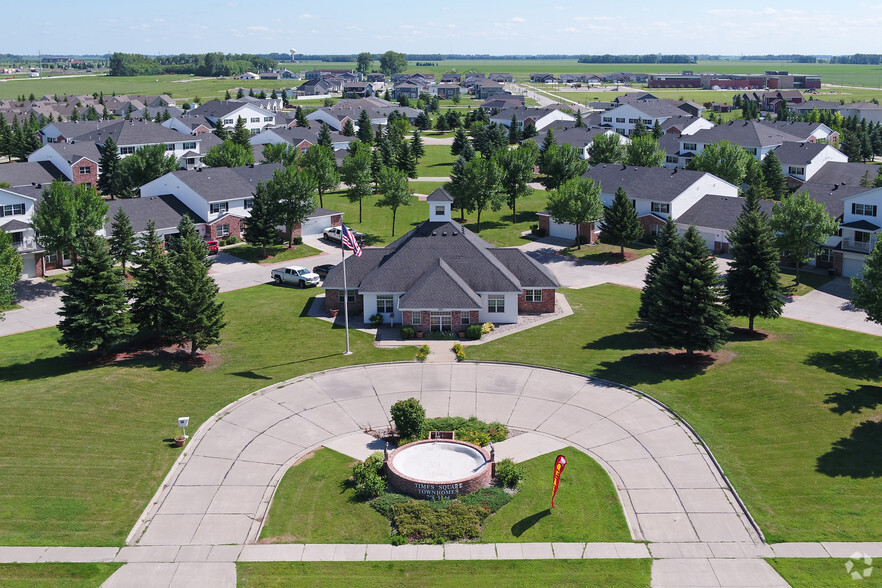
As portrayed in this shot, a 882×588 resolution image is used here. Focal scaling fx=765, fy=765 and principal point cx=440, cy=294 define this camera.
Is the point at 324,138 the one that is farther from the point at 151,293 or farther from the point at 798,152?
the point at 151,293

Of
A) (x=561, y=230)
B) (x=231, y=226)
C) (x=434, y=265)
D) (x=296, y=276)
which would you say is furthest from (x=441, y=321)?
(x=231, y=226)

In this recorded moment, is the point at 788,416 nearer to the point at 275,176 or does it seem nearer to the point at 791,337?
the point at 791,337

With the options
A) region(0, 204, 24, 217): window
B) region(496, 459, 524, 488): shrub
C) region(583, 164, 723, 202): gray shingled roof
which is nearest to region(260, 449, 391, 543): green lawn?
region(496, 459, 524, 488): shrub

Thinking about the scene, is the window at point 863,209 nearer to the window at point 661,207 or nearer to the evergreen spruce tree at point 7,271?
the window at point 661,207

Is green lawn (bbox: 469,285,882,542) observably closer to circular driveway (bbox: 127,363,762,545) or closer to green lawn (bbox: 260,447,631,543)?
circular driveway (bbox: 127,363,762,545)

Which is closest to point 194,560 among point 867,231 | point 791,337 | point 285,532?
point 285,532
